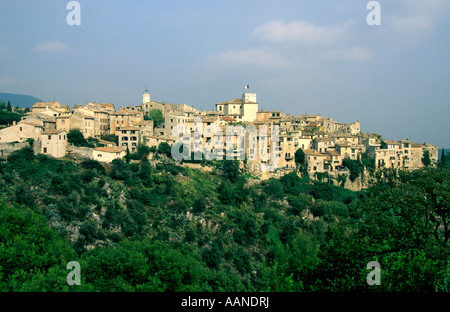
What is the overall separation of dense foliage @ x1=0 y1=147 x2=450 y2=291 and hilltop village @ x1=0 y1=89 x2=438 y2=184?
2640mm

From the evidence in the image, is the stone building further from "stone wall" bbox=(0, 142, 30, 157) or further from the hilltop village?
"stone wall" bbox=(0, 142, 30, 157)

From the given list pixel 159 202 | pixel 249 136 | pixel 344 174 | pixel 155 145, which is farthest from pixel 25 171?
pixel 344 174

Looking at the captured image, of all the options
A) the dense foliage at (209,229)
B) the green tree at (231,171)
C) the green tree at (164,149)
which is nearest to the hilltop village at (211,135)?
the green tree at (164,149)

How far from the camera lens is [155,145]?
44812 mm

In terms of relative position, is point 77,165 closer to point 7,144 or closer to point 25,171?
point 25,171

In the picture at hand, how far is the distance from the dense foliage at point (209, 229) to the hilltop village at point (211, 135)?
264 centimetres

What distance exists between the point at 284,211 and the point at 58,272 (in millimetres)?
29464

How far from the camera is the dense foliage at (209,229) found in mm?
14969

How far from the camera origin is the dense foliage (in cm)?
1497
